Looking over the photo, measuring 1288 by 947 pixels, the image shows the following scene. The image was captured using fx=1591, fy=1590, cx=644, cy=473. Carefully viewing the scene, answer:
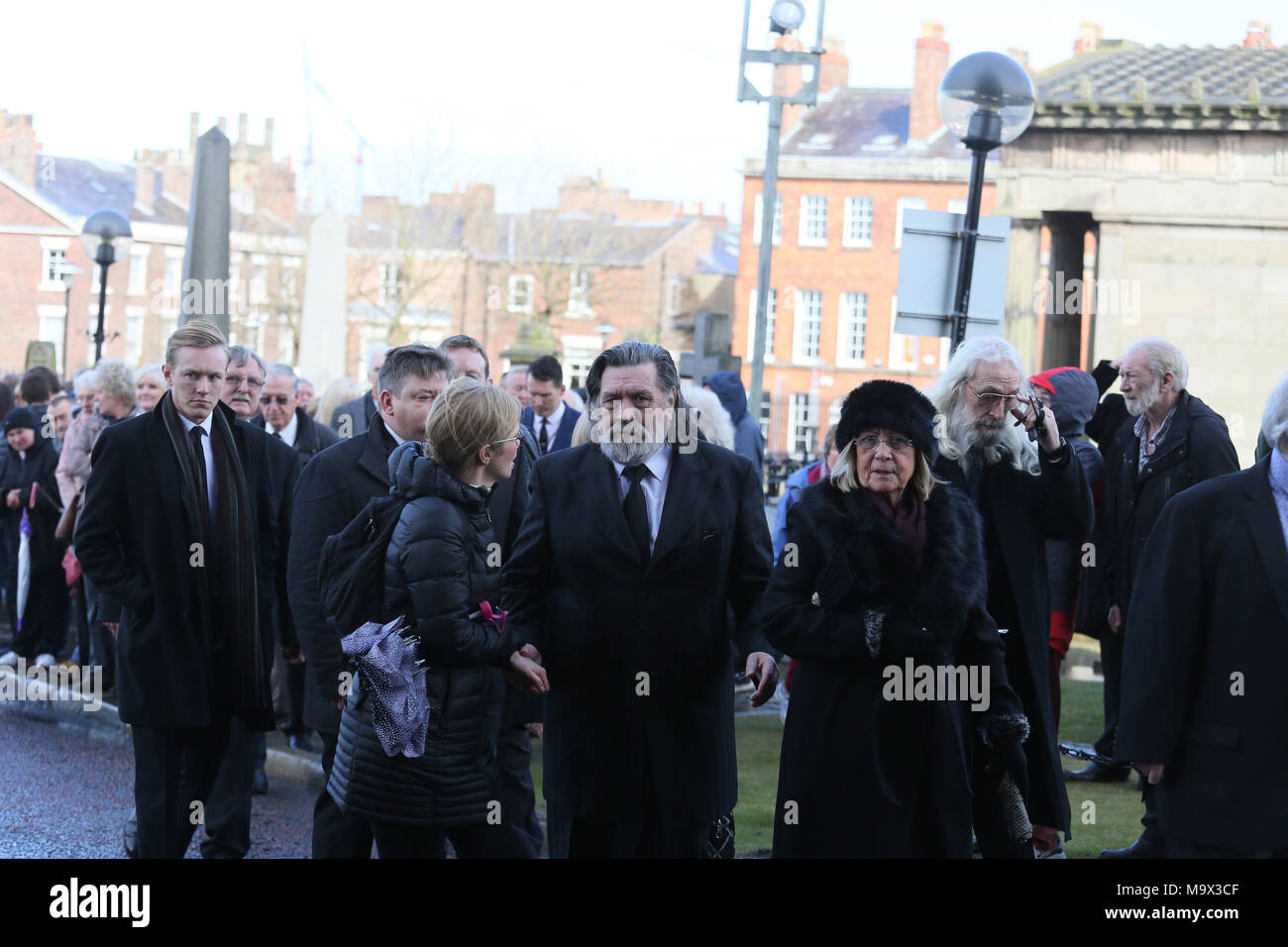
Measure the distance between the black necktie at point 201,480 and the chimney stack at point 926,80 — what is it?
184 feet

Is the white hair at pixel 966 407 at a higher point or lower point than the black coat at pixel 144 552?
higher

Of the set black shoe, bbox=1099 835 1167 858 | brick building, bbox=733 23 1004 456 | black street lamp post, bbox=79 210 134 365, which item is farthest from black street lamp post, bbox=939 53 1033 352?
brick building, bbox=733 23 1004 456

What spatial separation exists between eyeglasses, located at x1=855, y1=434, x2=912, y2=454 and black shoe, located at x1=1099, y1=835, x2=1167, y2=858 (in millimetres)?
2980

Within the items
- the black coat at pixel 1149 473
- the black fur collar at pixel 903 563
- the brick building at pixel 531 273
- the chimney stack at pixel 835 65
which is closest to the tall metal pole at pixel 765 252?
the black coat at pixel 1149 473

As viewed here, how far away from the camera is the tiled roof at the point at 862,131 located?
197 feet

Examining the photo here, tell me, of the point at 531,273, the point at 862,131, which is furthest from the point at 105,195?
the point at 862,131

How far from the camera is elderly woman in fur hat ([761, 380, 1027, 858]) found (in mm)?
4973

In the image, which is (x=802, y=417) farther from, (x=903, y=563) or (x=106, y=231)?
(x=903, y=563)

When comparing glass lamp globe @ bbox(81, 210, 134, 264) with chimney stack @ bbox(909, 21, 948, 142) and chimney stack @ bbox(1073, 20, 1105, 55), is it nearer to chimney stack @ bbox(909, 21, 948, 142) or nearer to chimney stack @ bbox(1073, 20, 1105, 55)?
chimney stack @ bbox(909, 21, 948, 142)

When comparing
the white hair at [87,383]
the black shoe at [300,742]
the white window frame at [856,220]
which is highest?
the white window frame at [856,220]

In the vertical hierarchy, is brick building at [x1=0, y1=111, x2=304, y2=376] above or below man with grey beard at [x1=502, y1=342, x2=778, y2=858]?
above

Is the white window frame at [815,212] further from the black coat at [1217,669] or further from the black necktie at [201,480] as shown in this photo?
the black coat at [1217,669]

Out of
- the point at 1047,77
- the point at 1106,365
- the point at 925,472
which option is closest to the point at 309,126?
the point at 1047,77
